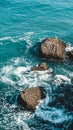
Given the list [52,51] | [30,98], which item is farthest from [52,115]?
[52,51]

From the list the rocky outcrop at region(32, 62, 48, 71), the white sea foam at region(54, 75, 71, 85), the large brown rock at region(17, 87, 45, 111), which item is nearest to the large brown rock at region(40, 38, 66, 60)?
the rocky outcrop at region(32, 62, 48, 71)

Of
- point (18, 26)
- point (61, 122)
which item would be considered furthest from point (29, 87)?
point (18, 26)

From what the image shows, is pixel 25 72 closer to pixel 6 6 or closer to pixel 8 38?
pixel 8 38

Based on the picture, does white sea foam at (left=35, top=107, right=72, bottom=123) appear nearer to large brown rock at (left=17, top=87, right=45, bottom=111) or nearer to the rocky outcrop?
large brown rock at (left=17, top=87, right=45, bottom=111)

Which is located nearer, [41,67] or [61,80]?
[61,80]

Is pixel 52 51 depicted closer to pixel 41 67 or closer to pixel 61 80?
pixel 41 67

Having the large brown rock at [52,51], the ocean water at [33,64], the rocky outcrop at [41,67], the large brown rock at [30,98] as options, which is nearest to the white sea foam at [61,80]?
the ocean water at [33,64]
